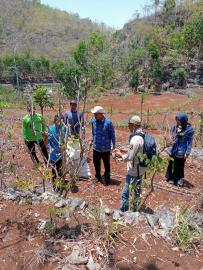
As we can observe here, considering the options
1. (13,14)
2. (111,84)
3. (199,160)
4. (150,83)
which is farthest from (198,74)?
(13,14)

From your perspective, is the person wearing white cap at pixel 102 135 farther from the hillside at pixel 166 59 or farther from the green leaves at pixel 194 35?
the green leaves at pixel 194 35

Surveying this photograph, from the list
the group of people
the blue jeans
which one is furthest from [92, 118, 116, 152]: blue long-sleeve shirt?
the blue jeans

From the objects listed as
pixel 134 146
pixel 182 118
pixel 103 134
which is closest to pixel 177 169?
pixel 182 118

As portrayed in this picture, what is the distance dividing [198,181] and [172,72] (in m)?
32.2

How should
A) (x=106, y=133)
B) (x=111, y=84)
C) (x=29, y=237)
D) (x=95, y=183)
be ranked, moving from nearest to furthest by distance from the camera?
(x=29, y=237)
(x=106, y=133)
(x=95, y=183)
(x=111, y=84)

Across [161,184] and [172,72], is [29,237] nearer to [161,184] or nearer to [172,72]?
[161,184]

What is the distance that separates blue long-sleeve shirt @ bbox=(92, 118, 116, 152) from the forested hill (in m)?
76.2

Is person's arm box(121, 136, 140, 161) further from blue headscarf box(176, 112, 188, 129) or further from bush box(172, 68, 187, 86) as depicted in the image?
bush box(172, 68, 187, 86)

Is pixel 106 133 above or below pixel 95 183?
above

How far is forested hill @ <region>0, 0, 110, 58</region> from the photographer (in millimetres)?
86312

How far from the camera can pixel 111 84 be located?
137 ft

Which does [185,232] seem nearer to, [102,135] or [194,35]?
[102,135]

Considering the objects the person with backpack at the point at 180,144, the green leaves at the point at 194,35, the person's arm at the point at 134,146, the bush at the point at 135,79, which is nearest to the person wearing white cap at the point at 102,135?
the person with backpack at the point at 180,144

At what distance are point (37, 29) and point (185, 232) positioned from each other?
343 feet
